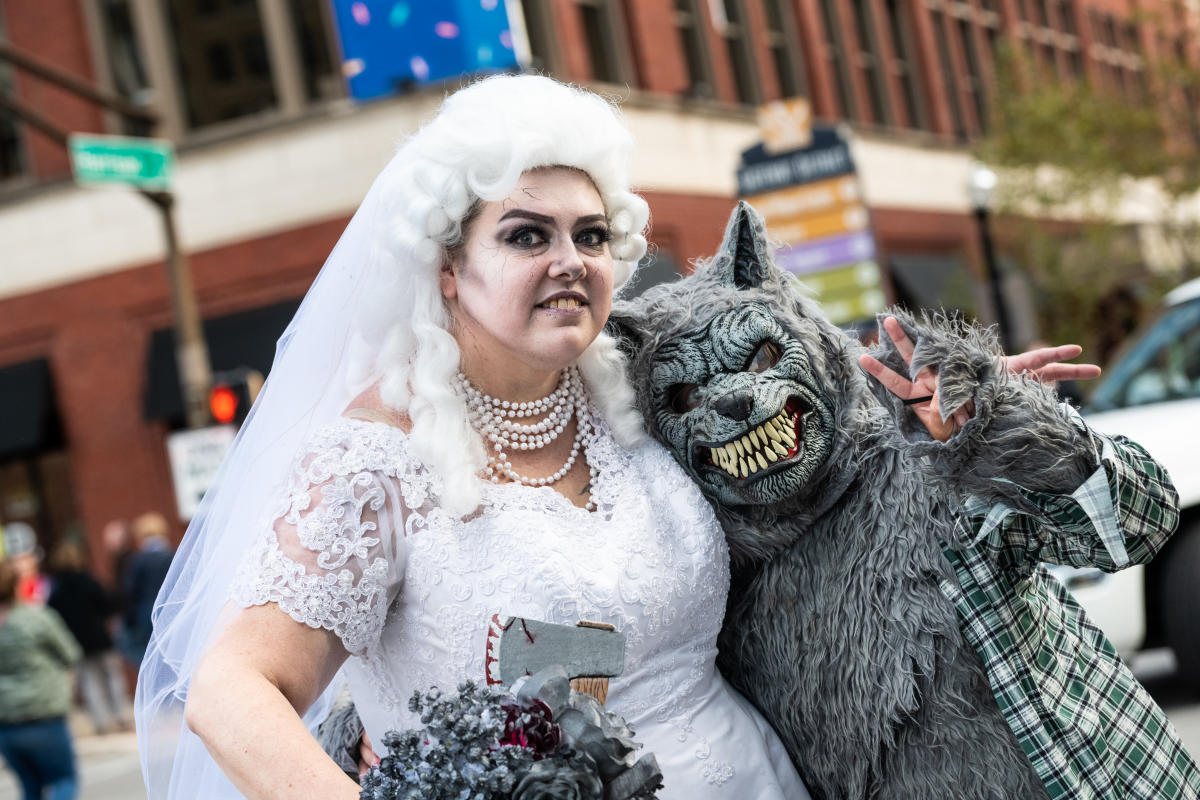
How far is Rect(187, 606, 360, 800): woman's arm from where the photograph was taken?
7.00 feet

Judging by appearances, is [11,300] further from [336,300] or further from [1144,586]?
[336,300]

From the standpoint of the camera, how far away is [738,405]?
257 cm

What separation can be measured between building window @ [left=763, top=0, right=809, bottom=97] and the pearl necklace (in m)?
20.2

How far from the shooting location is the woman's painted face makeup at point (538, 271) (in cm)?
256

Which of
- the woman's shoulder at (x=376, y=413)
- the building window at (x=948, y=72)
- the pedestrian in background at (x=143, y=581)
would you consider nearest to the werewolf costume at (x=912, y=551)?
the woman's shoulder at (x=376, y=413)

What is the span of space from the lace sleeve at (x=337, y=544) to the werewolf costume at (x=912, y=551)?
598mm

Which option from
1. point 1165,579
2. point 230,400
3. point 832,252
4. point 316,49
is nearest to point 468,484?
point 1165,579

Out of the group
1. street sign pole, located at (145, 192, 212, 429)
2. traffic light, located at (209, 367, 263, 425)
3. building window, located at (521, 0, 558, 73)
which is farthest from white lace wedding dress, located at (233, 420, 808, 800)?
building window, located at (521, 0, 558, 73)

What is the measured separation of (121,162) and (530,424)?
850 cm

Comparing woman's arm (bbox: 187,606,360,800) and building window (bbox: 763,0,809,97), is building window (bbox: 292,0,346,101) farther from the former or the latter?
woman's arm (bbox: 187,606,360,800)

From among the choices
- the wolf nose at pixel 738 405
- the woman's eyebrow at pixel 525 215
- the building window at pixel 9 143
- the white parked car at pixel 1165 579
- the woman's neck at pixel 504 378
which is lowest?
the white parked car at pixel 1165 579

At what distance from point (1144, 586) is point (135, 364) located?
12.8 m

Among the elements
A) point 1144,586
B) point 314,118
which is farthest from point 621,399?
point 314,118

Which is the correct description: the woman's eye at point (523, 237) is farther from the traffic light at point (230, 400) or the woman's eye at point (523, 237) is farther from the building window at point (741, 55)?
the building window at point (741, 55)
